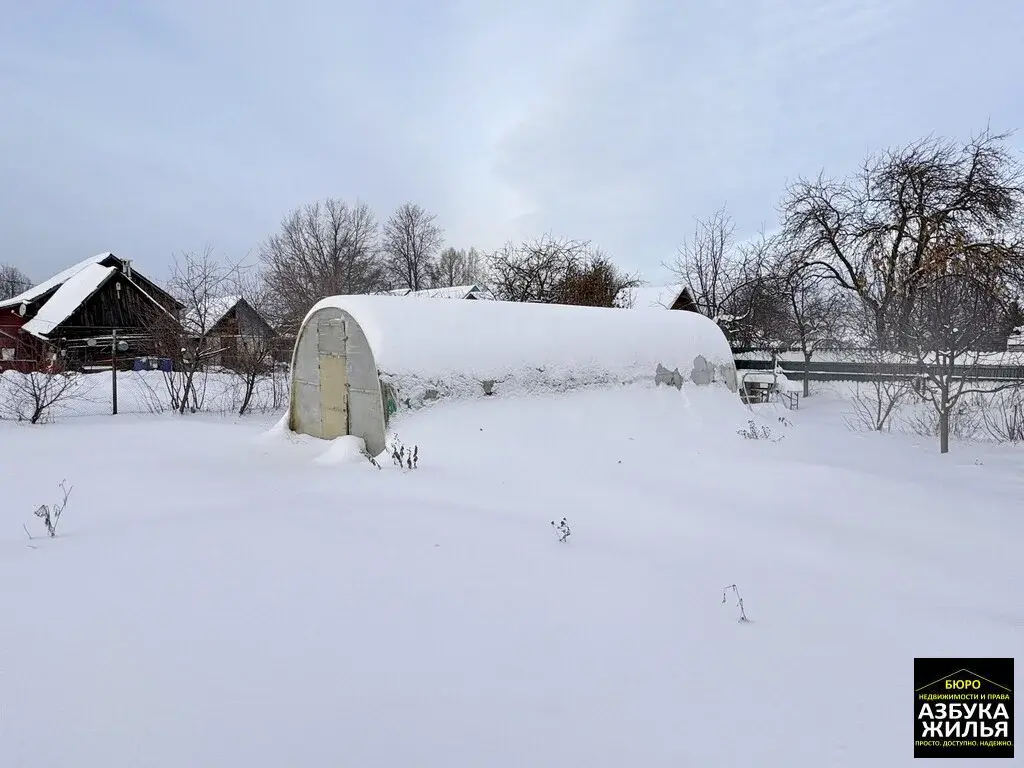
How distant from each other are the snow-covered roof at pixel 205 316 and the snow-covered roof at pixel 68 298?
49.7 ft

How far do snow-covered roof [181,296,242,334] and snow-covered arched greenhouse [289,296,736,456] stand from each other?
5.04m

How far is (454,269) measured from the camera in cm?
5562

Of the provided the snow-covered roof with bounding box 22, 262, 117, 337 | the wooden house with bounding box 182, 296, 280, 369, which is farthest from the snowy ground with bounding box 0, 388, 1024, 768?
the snow-covered roof with bounding box 22, 262, 117, 337

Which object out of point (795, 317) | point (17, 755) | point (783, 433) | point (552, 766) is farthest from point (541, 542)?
point (795, 317)

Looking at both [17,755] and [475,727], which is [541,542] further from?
[17,755]

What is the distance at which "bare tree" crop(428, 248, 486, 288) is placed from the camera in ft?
174

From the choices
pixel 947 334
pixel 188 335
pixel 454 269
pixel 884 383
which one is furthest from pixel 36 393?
pixel 454 269

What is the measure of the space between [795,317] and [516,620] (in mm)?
19813

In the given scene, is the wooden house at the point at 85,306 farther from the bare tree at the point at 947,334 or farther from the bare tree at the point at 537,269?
the bare tree at the point at 947,334

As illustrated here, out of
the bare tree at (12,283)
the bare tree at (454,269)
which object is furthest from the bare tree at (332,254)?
the bare tree at (12,283)

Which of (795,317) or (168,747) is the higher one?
(795,317)

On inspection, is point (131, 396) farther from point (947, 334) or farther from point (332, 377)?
point (947, 334)

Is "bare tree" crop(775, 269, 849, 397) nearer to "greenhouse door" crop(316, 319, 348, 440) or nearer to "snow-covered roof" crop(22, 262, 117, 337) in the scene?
"greenhouse door" crop(316, 319, 348, 440)

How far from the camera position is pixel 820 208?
19.5 meters
